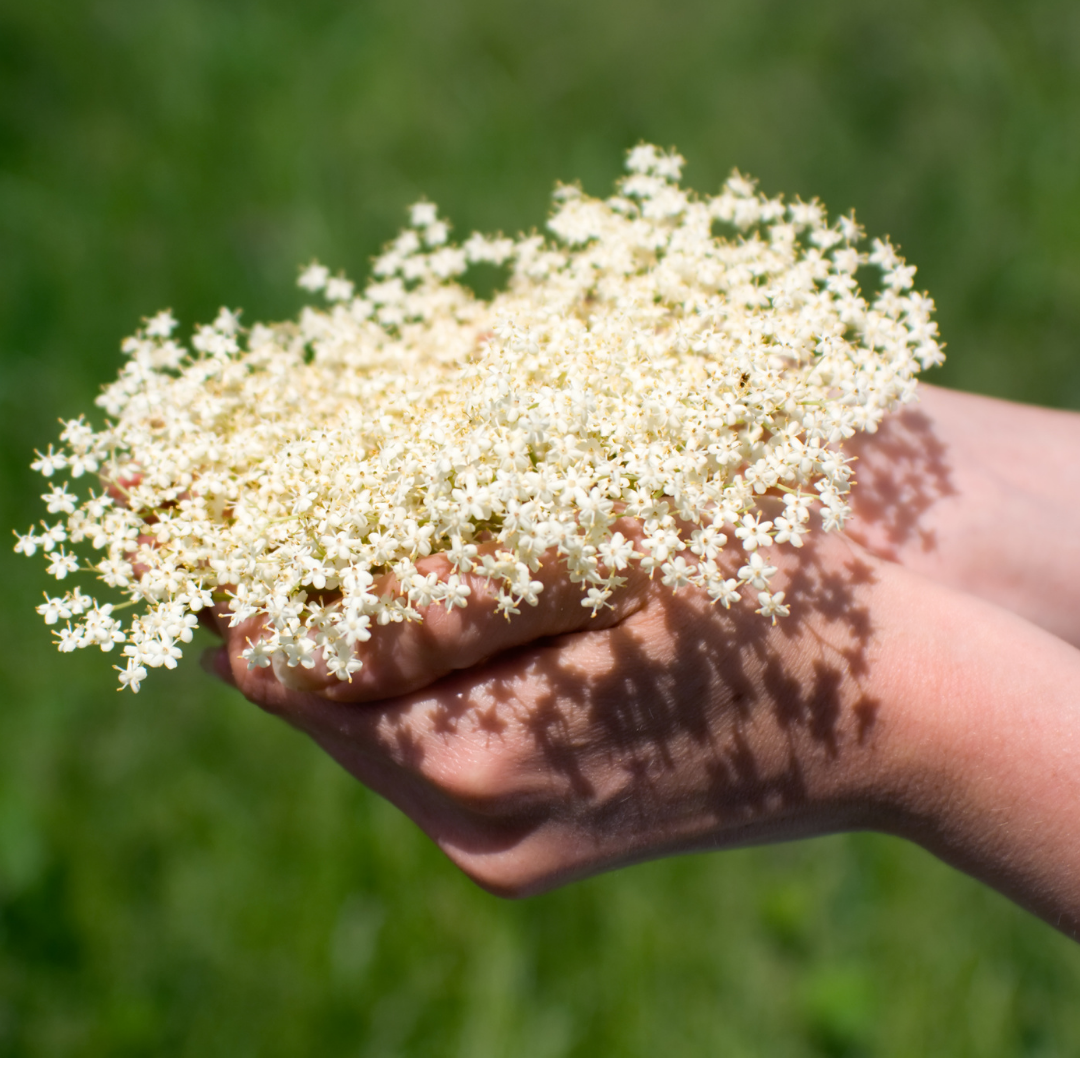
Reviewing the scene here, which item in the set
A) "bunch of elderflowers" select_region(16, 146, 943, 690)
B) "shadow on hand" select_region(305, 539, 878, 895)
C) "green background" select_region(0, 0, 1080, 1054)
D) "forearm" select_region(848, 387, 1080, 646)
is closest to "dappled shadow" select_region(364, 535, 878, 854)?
"shadow on hand" select_region(305, 539, 878, 895)

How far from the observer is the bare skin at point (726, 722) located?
1.95 metres

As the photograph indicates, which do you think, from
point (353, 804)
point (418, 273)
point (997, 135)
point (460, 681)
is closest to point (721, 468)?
point (460, 681)

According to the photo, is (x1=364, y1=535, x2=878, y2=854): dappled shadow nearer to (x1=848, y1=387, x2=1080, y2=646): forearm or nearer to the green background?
(x1=848, y1=387, x2=1080, y2=646): forearm

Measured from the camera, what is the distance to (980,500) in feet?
8.33

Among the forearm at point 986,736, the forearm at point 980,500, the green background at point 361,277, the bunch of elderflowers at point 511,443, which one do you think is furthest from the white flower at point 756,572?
the green background at point 361,277

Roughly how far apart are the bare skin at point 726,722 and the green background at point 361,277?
6.39ft

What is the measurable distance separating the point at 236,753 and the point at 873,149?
199 inches

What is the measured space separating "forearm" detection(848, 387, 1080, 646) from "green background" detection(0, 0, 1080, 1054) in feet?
6.18

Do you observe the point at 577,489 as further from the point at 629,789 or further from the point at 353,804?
the point at 353,804

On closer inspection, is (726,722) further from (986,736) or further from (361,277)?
(361,277)

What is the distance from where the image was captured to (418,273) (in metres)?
2.41

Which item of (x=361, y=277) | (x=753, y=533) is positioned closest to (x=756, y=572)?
(x=753, y=533)

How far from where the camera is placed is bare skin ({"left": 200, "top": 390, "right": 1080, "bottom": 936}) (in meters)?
1.95

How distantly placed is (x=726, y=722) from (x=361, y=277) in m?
4.17
